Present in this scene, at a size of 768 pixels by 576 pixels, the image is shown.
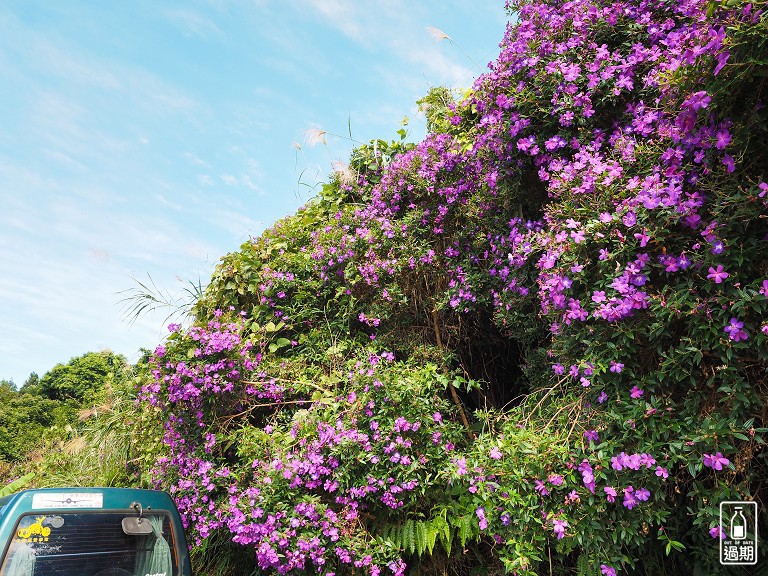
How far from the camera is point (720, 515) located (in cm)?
263

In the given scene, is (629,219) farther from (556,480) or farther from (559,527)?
(559,527)

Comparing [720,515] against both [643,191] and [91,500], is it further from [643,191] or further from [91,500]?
[91,500]

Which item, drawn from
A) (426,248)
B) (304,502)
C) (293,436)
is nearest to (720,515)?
(304,502)

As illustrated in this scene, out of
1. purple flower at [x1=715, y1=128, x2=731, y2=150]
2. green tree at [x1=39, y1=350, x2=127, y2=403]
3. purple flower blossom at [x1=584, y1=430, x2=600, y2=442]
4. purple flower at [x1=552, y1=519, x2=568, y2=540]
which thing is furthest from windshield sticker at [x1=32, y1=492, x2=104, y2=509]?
green tree at [x1=39, y1=350, x2=127, y2=403]

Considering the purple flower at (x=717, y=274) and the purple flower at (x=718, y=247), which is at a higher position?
the purple flower at (x=718, y=247)

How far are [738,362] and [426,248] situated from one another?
2.98m

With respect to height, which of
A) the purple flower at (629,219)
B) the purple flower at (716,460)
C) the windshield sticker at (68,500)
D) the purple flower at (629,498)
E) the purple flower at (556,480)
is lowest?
the windshield sticker at (68,500)

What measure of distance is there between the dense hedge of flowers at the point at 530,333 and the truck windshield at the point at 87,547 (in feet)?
1.83

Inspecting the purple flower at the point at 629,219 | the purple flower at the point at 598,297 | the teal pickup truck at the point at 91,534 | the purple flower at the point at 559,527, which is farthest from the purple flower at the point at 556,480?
the teal pickup truck at the point at 91,534

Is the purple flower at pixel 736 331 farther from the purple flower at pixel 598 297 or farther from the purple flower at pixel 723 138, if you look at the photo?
the purple flower at pixel 723 138

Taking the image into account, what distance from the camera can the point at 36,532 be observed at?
335 centimetres

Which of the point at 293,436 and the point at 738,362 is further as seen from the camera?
the point at 293,436

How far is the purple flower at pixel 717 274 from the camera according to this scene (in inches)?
103

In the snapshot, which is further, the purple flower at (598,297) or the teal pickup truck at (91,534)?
the teal pickup truck at (91,534)
